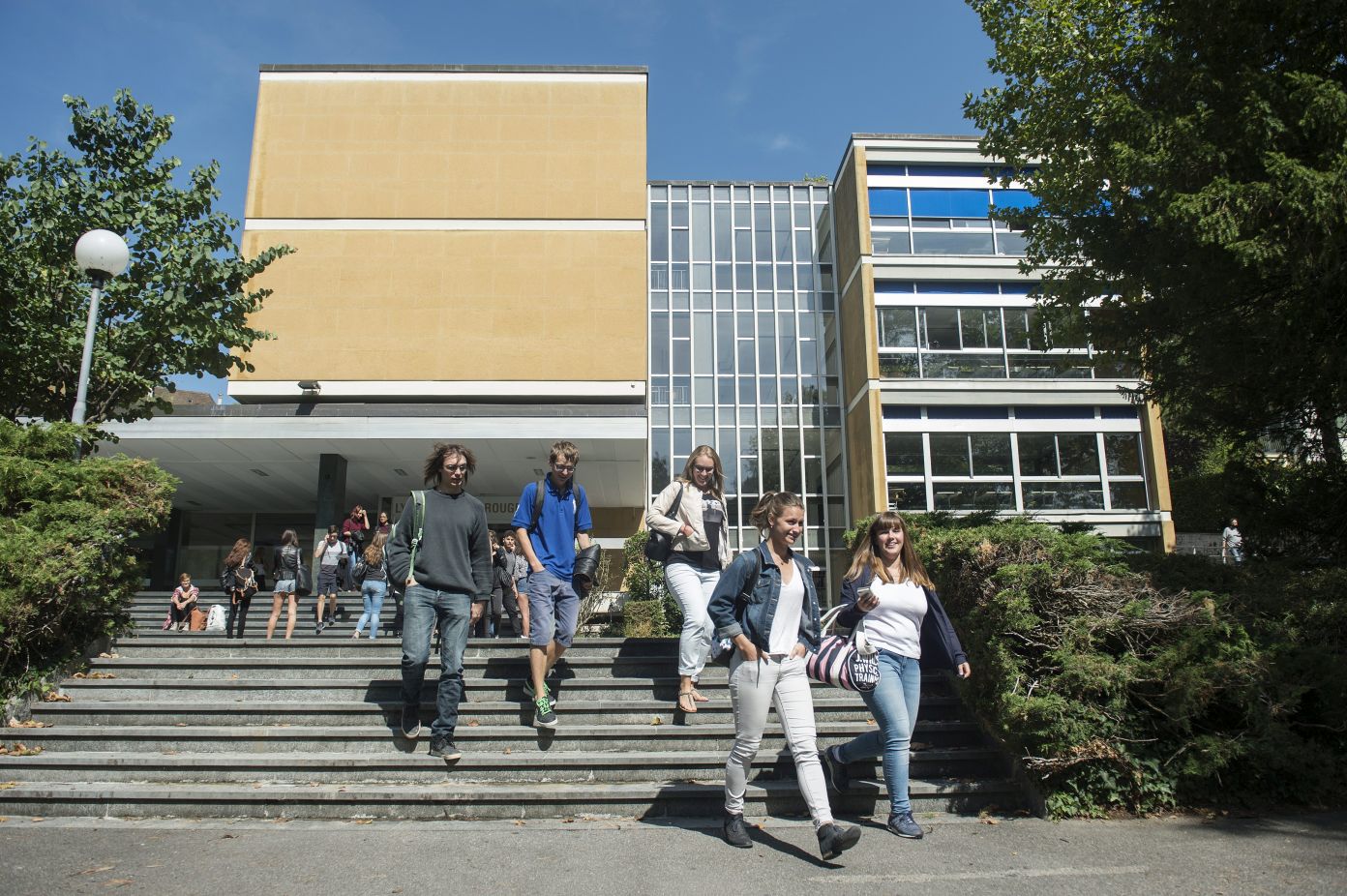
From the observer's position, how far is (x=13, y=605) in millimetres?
5781

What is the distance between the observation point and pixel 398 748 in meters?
5.46

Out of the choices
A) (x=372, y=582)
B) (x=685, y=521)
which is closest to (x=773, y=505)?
(x=685, y=521)

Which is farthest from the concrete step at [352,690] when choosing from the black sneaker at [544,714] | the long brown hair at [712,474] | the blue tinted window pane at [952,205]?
the blue tinted window pane at [952,205]

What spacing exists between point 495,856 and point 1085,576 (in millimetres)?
4005

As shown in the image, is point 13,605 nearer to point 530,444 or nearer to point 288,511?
point 530,444

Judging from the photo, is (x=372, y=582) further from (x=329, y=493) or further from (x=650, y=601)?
(x=329, y=493)

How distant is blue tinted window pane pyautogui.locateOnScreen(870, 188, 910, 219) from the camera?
24.9 m

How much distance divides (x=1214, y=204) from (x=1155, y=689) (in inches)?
164

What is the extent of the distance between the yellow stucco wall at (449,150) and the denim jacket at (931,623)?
16.6 m

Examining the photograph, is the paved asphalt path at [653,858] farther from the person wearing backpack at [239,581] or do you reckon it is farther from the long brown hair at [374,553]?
the person wearing backpack at [239,581]

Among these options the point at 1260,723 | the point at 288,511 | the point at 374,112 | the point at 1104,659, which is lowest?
the point at 1260,723

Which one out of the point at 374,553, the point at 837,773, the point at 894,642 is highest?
the point at 374,553

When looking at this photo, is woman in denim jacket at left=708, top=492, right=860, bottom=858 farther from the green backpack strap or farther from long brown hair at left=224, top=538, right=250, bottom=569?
long brown hair at left=224, top=538, right=250, bottom=569

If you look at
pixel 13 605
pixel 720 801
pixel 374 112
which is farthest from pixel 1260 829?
pixel 374 112
